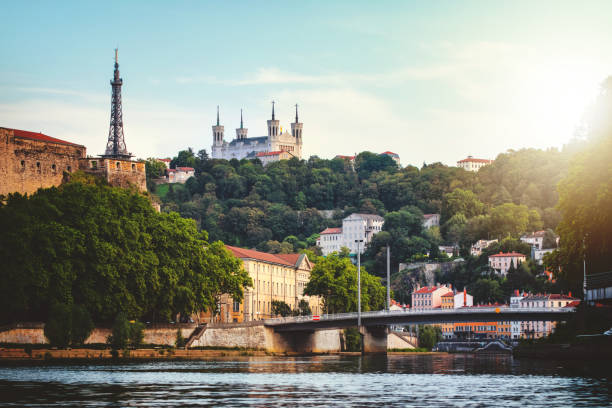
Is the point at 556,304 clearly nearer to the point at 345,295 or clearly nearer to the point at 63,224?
the point at 345,295

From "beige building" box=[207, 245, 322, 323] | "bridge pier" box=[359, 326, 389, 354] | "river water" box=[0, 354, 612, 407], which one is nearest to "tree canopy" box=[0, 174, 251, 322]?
"river water" box=[0, 354, 612, 407]

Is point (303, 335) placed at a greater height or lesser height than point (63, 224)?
lesser

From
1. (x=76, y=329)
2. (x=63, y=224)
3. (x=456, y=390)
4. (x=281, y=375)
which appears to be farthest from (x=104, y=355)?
(x=456, y=390)

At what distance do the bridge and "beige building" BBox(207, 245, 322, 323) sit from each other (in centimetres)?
782

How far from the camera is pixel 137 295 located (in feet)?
267

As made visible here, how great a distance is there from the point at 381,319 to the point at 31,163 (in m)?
38.8

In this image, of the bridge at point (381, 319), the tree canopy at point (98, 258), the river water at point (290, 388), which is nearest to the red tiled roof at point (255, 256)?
the bridge at point (381, 319)

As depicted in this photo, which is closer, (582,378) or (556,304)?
(582,378)

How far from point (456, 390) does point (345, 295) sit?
278 ft

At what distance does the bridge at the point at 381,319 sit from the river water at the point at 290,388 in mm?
29427

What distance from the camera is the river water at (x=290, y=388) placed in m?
38.1

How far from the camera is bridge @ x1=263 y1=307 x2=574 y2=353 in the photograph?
301 feet

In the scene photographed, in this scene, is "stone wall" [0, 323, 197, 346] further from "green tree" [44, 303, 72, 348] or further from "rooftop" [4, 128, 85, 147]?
"rooftop" [4, 128, 85, 147]

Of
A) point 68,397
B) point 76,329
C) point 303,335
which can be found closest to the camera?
point 68,397
